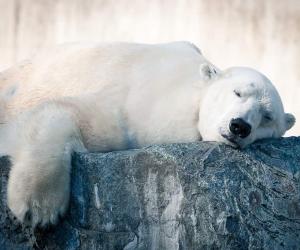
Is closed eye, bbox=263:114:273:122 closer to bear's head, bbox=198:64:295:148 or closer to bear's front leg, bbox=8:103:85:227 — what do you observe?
bear's head, bbox=198:64:295:148

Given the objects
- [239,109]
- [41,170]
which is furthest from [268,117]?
[41,170]

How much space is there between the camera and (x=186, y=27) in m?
6.94

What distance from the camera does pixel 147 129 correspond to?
368cm

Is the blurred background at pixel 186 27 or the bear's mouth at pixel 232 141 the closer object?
the bear's mouth at pixel 232 141

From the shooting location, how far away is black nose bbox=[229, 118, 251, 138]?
11.4ft

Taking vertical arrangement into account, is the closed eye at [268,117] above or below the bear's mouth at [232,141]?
A: above

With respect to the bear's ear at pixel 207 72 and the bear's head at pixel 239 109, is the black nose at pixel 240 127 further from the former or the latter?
the bear's ear at pixel 207 72

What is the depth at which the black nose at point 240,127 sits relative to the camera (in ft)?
11.4

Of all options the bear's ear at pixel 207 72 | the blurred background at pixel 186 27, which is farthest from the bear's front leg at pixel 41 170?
the blurred background at pixel 186 27

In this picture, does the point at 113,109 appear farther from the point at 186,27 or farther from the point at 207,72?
the point at 186,27

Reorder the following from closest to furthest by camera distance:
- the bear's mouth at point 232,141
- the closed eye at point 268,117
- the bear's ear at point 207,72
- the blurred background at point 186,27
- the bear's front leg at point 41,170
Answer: the bear's front leg at point 41,170 → the bear's mouth at point 232,141 → the closed eye at point 268,117 → the bear's ear at point 207,72 → the blurred background at point 186,27

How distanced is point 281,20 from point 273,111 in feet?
9.72

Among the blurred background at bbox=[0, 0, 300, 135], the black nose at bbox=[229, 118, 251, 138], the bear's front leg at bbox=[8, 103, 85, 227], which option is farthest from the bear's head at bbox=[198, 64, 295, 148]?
the blurred background at bbox=[0, 0, 300, 135]

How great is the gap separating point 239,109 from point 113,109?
543mm
